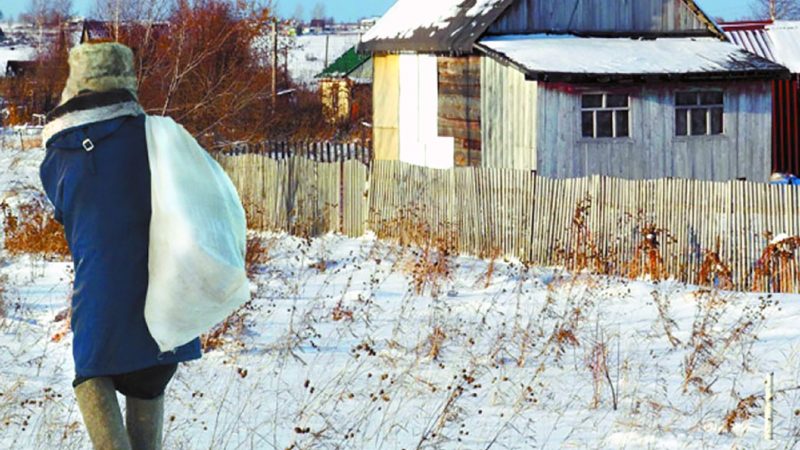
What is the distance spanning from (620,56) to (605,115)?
3.56 ft

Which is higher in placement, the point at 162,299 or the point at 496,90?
the point at 496,90

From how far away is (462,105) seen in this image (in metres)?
19.5

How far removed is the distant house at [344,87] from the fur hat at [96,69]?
3560 cm

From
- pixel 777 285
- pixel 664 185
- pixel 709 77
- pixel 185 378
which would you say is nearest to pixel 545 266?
pixel 664 185

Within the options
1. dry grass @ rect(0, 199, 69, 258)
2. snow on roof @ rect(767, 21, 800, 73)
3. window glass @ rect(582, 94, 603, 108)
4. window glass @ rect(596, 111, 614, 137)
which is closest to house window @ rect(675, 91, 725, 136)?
window glass @ rect(596, 111, 614, 137)

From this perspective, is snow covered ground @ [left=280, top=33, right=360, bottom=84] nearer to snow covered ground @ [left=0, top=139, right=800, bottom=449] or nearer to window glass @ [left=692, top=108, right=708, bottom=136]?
window glass @ [left=692, top=108, right=708, bottom=136]

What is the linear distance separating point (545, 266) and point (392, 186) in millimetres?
2872

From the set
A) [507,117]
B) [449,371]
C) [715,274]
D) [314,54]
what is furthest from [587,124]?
[314,54]

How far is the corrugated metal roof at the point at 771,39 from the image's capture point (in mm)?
25203

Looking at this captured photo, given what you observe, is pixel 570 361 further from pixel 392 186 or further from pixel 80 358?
pixel 392 186

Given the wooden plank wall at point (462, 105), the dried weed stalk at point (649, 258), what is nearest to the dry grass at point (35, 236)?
the dried weed stalk at point (649, 258)

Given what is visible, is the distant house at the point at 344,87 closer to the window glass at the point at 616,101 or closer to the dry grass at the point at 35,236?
the window glass at the point at 616,101

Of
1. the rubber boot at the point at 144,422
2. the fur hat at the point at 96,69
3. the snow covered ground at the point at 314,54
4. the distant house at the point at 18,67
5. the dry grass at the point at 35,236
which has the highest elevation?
the snow covered ground at the point at 314,54

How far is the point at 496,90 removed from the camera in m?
18.7
